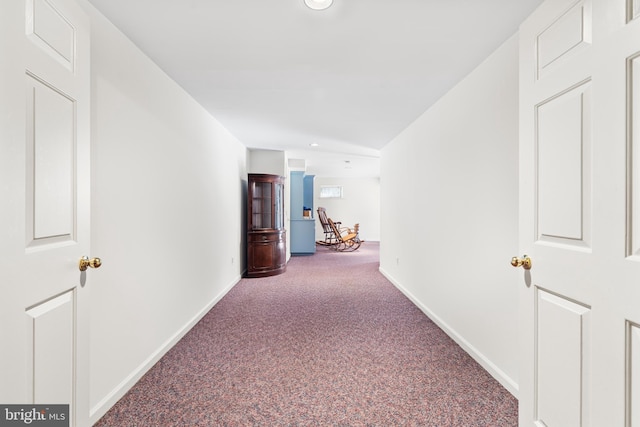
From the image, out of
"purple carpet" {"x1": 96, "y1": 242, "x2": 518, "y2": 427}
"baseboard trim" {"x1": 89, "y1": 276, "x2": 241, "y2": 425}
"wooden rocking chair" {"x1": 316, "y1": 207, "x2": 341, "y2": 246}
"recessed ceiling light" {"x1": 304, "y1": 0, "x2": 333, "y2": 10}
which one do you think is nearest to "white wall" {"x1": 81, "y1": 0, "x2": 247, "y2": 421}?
"baseboard trim" {"x1": 89, "y1": 276, "x2": 241, "y2": 425}

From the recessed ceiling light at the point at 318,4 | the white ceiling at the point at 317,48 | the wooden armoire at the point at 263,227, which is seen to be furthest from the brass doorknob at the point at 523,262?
the wooden armoire at the point at 263,227

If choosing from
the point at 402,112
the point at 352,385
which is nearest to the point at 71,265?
the point at 352,385

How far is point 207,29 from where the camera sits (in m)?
1.89

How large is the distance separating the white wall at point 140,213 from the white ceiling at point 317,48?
27 cm

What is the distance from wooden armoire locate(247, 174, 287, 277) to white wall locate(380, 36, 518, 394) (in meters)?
2.42

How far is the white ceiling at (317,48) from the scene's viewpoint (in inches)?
67.4

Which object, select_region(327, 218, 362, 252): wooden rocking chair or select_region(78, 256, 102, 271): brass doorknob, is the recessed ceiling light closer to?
select_region(78, 256, 102, 271): brass doorknob

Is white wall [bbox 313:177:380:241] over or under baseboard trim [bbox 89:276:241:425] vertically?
over

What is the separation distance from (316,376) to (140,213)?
1.63 m

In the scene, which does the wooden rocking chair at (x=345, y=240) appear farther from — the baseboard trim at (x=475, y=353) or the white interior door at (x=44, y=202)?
the white interior door at (x=44, y=202)

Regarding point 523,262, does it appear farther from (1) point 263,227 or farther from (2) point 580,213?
(1) point 263,227

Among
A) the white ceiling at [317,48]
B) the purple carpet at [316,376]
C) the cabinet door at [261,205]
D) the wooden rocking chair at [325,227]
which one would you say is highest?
the white ceiling at [317,48]

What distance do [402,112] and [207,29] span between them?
89.0 inches

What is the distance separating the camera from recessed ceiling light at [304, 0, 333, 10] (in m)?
1.64
